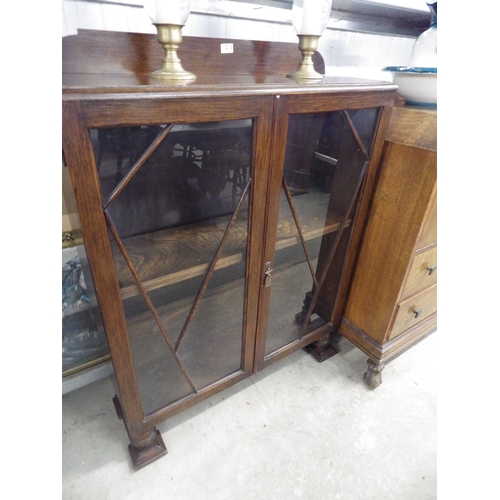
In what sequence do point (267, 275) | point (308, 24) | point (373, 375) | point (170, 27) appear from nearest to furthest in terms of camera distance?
point (170, 27)
point (308, 24)
point (267, 275)
point (373, 375)

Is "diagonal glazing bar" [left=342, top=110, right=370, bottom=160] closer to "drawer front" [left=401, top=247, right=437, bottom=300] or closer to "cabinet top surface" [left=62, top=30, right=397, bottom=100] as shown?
"cabinet top surface" [left=62, top=30, right=397, bottom=100]

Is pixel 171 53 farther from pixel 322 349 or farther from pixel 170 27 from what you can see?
pixel 322 349

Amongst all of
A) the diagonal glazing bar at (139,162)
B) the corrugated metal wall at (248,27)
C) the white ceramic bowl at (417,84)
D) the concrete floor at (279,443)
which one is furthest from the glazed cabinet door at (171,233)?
the white ceramic bowl at (417,84)

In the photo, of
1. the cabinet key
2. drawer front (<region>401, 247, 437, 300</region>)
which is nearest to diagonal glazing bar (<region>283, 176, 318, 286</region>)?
the cabinet key

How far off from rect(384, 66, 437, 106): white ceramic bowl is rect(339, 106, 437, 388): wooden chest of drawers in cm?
4

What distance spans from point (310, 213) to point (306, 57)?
0.30 metres

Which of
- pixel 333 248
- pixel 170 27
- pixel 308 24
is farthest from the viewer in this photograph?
pixel 333 248

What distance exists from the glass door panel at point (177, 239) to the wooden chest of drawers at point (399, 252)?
13.9 inches

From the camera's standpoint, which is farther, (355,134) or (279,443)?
(279,443)

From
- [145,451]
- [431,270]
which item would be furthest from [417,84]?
[145,451]

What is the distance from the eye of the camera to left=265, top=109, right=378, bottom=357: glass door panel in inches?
24.7

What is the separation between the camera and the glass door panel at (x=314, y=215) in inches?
24.7

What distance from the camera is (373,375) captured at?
3.05 feet
